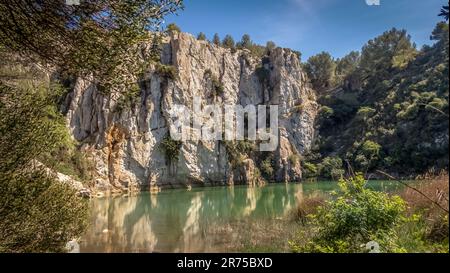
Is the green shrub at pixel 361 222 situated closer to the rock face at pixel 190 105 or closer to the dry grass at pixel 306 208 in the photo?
the dry grass at pixel 306 208

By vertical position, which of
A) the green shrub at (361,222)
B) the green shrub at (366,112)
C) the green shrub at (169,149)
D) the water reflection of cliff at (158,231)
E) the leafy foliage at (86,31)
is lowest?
the water reflection of cliff at (158,231)

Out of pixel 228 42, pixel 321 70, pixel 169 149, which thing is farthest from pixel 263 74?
pixel 169 149

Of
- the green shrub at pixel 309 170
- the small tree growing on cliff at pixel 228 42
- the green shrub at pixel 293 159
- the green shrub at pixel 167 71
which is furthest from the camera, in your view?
the small tree growing on cliff at pixel 228 42

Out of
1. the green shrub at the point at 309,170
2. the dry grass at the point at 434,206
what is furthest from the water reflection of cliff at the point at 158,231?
the green shrub at the point at 309,170

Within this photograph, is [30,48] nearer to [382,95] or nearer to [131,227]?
[131,227]

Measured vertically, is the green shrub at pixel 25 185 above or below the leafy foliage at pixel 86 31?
below

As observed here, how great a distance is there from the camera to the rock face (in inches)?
2094

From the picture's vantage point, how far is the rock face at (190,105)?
5319cm

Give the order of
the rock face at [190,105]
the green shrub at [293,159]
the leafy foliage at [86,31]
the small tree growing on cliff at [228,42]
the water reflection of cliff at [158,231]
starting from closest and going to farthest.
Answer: the leafy foliage at [86,31]
the water reflection of cliff at [158,231]
the rock face at [190,105]
the green shrub at [293,159]
the small tree growing on cliff at [228,42]

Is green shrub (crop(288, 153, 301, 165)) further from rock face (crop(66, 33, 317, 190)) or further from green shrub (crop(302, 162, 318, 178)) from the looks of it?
green shrub (crop(302, 162, 318, 178))

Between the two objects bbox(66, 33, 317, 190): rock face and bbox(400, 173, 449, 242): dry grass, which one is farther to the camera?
bbox(66, 33, 317, 190): rock face

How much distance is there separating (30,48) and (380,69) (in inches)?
3112

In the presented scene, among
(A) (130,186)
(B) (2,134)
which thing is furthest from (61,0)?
(A) (130,186)

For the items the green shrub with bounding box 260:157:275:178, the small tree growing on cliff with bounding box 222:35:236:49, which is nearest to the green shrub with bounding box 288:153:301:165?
the green shrub with bounding box 260:157:275:178
